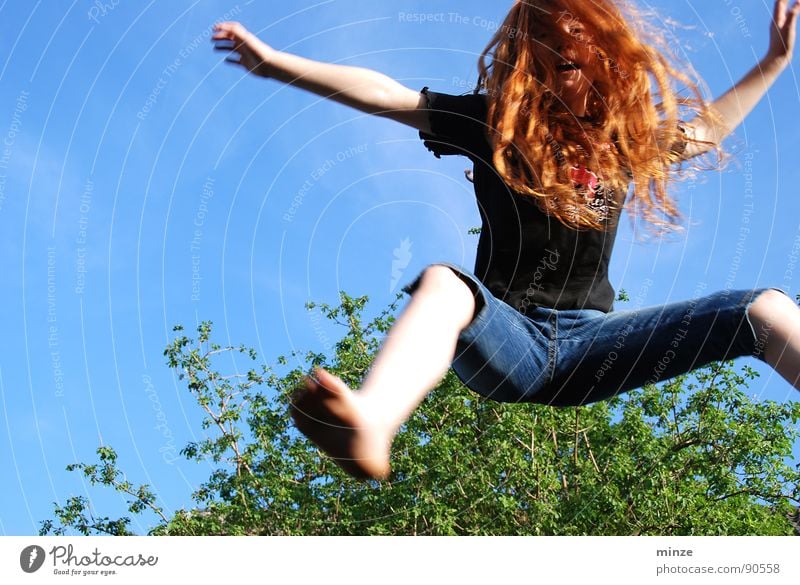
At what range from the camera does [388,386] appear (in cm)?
337

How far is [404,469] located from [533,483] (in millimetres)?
3348

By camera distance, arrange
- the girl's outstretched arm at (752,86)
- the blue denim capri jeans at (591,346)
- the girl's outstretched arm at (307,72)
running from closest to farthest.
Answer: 1. the blue denim capri jeans at (591,346)
2. the girl's outstretched arm at (307,72)
3. the girl's outstretched arm at (752,86)

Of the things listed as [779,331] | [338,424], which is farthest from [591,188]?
[338,424]

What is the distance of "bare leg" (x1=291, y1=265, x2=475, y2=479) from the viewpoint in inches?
126

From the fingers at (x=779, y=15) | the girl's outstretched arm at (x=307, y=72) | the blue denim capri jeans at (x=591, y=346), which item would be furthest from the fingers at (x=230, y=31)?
the fingers at (x=779, y=15)

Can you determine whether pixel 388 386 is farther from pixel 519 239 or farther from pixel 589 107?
pixel 589 107

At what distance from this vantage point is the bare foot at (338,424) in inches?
Result: 125

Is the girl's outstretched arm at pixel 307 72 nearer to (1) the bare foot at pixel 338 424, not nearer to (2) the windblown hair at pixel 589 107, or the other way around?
(2) the windblown hair at pixel 589 107

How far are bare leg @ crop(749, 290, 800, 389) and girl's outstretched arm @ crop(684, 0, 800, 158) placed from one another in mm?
1488

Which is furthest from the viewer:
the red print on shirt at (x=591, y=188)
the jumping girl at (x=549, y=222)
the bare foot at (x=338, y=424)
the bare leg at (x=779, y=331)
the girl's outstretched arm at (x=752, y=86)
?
the girl's outstretched arm at (x=752, y=86)

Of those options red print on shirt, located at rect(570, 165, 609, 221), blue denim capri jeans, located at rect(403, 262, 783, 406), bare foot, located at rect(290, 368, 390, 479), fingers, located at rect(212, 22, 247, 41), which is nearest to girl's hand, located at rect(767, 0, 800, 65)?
red print on shirt, located at rect(570, 165, 609, 221)
